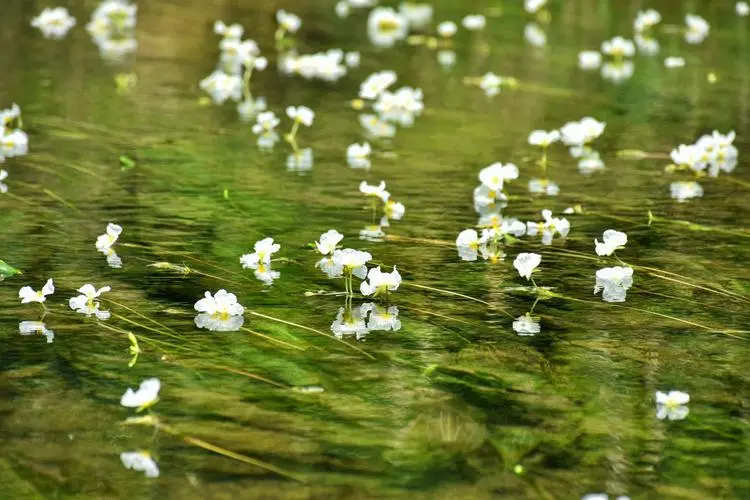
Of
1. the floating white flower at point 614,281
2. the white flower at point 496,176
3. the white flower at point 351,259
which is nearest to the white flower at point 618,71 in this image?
the white flower at point 496,176

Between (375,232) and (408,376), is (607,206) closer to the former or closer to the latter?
(375,232)

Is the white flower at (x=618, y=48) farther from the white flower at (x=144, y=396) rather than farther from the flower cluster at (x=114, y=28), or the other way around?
the white flower at (x=144, y=396)

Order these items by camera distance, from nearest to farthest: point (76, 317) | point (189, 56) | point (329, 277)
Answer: point (76, 317), point (329, 277), point (189, 56)

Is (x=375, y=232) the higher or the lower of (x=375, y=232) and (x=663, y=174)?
the lower

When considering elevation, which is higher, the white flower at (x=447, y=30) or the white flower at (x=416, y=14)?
the white flower at (x=416, y=14)

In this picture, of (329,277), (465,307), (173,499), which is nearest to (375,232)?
(329,277)

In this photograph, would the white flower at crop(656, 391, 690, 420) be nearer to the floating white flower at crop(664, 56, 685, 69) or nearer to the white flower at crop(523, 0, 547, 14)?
the floating white flower at crop(664, 56, 685, 69)

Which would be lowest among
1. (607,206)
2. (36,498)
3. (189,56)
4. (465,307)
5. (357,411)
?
(36,498)

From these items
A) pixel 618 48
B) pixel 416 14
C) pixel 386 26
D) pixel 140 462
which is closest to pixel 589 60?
pixel 618 48
